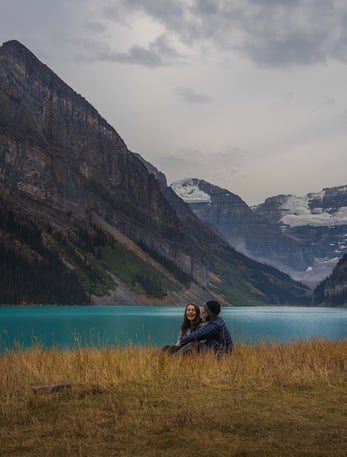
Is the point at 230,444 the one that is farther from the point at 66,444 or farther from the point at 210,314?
the point at 210,314

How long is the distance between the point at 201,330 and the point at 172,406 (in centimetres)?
578

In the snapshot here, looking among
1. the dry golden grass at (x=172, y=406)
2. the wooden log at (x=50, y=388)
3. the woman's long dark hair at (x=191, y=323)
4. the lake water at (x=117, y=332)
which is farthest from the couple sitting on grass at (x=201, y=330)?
the wooden log at (x=50, y=388)

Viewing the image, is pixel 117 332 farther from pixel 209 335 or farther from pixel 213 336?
pixel 209 335

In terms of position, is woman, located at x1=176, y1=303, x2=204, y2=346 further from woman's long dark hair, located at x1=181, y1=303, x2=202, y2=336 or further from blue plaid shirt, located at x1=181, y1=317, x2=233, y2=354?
blue plaid shirt, located at x1=181, y1=317, x2=233, y2=354

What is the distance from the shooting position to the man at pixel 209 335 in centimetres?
1702

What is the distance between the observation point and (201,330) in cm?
1697

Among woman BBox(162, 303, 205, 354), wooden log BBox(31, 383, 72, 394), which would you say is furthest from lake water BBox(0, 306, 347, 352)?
wooden log BBox(31, 383, 72, 394)

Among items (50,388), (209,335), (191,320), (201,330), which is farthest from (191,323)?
(50,388)

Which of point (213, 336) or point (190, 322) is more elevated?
point (190, 322)

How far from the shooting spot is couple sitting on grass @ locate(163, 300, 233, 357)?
17031 millimetres

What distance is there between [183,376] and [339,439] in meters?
6.27

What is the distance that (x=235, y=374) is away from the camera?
1494cm

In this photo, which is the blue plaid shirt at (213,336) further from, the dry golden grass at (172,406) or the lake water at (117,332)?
the lake water at (117,332)

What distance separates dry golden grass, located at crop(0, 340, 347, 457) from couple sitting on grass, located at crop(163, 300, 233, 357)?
0.69 meters
